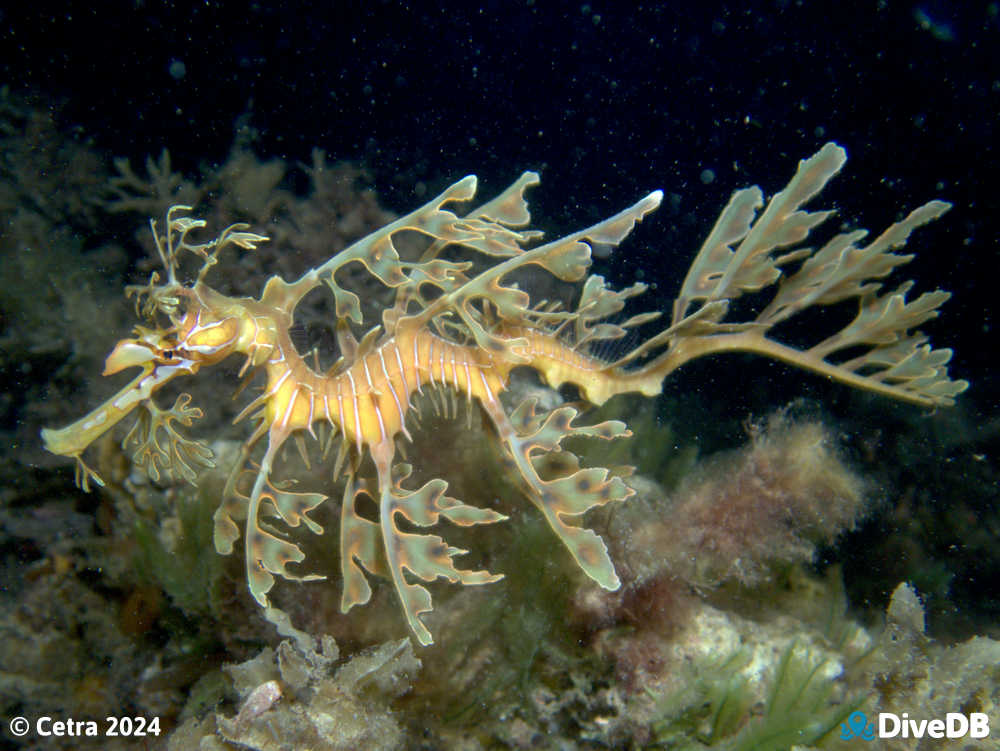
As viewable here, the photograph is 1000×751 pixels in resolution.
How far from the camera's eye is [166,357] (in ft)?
5.42

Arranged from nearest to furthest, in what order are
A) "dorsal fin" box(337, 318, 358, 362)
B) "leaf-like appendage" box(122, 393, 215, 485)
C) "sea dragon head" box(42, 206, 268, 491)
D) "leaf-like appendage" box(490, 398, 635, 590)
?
1. "sea dragon head" box(42, 206, 268, 491)
2. "leaf-like appendage" box(122, 393, 215, 485)
3. "leaf-like appendage" box(490, 398, 635, 590)
4. "dorsal fin" box(337, 318, 358, 362)

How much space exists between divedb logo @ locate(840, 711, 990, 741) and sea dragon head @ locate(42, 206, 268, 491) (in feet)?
9.78

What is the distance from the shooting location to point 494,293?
2.00 metres

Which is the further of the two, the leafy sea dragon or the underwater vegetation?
the underwater vegetation

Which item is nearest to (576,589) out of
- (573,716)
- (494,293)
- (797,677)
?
(573,716)

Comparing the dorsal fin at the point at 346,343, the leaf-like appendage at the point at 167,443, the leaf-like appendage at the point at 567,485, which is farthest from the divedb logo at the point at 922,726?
the leaf-like appendage at the point at 167,443

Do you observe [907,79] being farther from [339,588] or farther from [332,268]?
[339,588]

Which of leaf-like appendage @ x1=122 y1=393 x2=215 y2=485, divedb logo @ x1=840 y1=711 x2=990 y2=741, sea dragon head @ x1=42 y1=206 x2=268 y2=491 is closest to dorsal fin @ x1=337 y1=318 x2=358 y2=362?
sea dragon head @ x1=42 y1=206 x2=268 y2=491

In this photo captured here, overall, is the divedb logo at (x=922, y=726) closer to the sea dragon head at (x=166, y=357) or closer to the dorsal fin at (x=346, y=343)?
the dorsal fin at (x=346, y=343)

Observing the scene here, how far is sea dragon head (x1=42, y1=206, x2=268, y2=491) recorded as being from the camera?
5.10 feet

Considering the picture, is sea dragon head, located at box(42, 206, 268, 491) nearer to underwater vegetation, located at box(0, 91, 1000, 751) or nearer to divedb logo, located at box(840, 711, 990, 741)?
underwater vegetation, located at box(0, 91, 1000, 751)

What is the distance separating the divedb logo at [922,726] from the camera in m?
2.18

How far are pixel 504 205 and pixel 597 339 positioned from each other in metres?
0.86

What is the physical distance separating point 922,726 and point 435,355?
277cm
